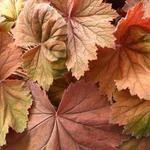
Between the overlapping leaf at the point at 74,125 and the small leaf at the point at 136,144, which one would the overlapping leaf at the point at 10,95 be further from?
the small leaf at the point at 136,144

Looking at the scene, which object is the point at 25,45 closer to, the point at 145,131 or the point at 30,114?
the point at 30,114

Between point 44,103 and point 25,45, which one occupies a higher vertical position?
point 25,45

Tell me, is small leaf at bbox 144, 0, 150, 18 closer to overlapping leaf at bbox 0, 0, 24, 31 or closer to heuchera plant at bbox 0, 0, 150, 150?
heuchera plant at bbox 0, 0, 150, 150

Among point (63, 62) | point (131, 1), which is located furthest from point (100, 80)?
point (131, 1)

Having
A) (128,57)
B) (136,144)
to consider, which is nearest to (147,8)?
(128,57)

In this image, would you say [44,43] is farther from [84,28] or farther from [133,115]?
[133,115]

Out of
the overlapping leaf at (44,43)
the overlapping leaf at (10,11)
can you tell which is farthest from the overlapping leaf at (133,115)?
the overlapping leaf at (10,11)
